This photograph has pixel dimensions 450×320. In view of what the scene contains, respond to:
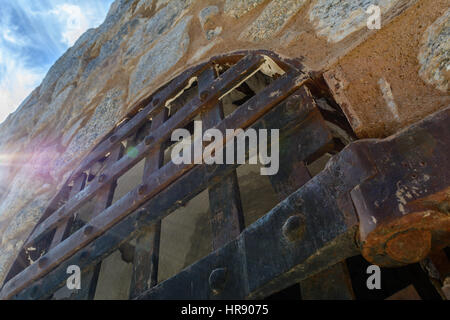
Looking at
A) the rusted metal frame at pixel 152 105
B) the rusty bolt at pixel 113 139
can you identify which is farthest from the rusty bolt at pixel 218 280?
the rusty bolt at pixel 113 139

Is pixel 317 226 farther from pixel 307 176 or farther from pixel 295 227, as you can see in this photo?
pixel 307 176

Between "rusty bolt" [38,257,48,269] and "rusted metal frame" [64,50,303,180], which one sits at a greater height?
"rusted metal frame" [64,50,303,180]

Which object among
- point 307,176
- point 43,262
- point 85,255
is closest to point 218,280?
point 307,176

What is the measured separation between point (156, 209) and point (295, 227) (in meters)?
0.58

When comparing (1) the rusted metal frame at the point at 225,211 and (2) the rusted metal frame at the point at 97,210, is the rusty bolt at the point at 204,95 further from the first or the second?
(2) the rusted metal frame at the point at 97,210

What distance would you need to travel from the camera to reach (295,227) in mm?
641

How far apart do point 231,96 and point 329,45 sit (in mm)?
755

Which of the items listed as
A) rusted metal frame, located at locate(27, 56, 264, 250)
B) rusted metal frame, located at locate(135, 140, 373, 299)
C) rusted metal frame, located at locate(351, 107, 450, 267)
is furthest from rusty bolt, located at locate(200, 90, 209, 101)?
rusted metal frame, located at locate(351, 107, 450, 267)

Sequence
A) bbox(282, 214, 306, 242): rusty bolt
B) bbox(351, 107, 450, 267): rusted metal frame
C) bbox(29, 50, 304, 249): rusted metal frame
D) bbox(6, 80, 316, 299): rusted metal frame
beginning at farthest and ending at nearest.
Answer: bbox(29, 50, 304, 249): rusted metal frame
bbox(6, 80, 316, 299): rusted metal frame
bbox(282, 214, 306, 242): rusty bolt
bbox(351, 107, 450, 267): rusted metal frame

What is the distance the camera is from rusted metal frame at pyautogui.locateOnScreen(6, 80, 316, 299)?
93cm

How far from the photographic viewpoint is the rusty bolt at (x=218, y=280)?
73cm

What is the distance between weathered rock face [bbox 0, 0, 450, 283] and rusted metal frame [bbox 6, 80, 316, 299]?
17 centimetres

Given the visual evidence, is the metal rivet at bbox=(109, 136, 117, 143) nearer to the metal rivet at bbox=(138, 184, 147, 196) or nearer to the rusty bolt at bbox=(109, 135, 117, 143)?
the rusty bolt at bbox=(109, 135, 117, 143)
